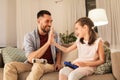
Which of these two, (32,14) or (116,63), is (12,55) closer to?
(116,63)

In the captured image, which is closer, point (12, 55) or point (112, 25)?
point (12, 55)

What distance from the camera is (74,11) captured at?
4.96 metres

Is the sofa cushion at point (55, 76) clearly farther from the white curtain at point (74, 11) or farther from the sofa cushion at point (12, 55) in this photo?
the white curtain at point (74, 11)

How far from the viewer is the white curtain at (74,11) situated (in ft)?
16.2

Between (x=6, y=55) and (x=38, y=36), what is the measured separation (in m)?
0.52

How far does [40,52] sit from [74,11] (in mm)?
2571

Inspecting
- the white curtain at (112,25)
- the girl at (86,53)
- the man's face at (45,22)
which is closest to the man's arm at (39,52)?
the girl at (86,53)

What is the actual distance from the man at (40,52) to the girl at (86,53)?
168 mm

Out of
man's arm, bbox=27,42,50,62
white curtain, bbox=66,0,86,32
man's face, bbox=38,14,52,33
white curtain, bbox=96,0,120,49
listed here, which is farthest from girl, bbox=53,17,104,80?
white curtain, bbox=66,0,86,32

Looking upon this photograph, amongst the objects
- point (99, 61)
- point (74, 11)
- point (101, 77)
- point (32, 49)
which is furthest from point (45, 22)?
point (74, 11)

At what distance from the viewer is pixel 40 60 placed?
2.58m

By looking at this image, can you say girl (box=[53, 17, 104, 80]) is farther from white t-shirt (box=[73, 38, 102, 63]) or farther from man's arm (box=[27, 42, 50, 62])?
man's arm (box=[27, 42, 50, 62])

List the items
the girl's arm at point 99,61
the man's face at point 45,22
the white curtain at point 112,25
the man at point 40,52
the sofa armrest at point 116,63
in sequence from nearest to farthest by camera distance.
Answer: the sofa armrest at point 116,63 < the girl's arm at point 99,61 < the man at point 40,52 < the man's face at point 45,22 < the white curtain at point 112,25

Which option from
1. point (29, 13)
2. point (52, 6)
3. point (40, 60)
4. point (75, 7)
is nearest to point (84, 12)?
point (75, 7)
